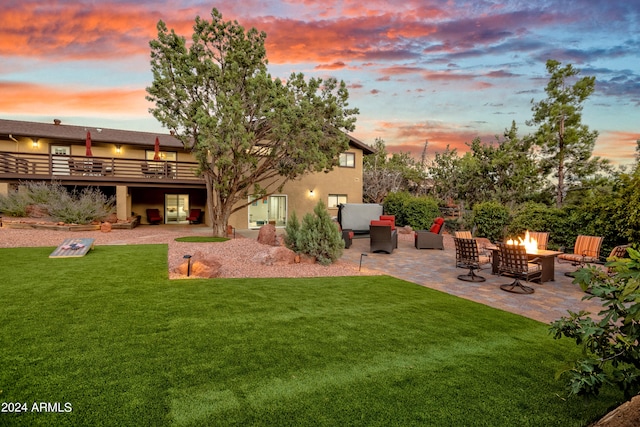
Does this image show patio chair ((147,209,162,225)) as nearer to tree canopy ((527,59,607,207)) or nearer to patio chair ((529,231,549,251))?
patio chair ((529,231,549,251))

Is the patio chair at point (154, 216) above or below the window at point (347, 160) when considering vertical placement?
below

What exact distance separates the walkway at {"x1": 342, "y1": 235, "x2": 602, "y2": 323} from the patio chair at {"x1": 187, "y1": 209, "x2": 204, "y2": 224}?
1362 cm

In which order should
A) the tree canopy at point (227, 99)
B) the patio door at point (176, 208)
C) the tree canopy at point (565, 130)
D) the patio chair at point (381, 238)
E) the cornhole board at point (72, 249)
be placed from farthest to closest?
the patio door at point (176, 208) → the tree canopy at point (565, 130) → the tree canopy at point (227, 99) → the patio chair at point (381, 238) → the cornhole board at point (72, 249)

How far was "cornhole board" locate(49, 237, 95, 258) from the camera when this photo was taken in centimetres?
895

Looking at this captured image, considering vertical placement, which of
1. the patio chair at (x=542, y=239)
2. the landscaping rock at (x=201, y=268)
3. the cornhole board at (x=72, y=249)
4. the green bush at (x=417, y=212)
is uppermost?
the green bush at (x=417, y=212)

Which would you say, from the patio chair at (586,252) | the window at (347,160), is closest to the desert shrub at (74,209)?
the window at (347,160)

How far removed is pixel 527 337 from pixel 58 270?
30.2ft

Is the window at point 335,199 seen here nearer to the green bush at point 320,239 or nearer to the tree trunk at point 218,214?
the tree trunk at point 218,214

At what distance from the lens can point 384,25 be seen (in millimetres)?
12023

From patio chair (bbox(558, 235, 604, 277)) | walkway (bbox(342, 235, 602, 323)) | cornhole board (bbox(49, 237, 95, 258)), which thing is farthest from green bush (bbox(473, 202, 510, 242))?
cornhole board (bbox(49, 237, 95, 258))

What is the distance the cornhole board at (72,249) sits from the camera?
8.95 meters

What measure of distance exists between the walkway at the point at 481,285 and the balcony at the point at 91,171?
12343 mm

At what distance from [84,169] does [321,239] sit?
15.3m

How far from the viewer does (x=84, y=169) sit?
694 inches
